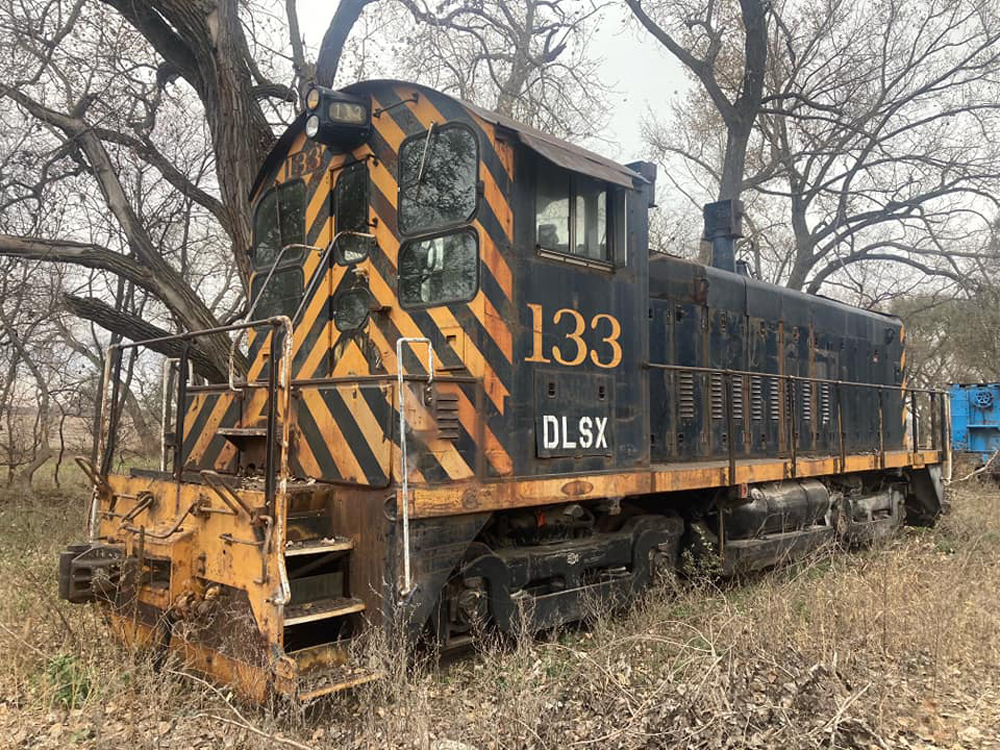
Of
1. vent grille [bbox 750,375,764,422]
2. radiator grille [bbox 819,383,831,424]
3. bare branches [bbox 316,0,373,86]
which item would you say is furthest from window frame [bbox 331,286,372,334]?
bare branches [bbox 316,0,373,86]

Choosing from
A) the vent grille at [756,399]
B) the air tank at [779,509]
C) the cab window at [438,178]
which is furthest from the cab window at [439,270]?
the vent grille at [756,399]

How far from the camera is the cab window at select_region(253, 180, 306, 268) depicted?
5.82m

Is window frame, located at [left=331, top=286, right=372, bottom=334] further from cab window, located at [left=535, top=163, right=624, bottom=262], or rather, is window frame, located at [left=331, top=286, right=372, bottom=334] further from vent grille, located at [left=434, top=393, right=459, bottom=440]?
cab window, located at [left=535, top=163, right=624, bottom=262]

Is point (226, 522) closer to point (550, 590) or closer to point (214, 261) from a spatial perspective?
point (550, 590)

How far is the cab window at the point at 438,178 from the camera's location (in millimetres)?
4809

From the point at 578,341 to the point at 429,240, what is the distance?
1.17m

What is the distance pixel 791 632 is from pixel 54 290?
10999mm

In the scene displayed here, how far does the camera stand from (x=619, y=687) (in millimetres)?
4012

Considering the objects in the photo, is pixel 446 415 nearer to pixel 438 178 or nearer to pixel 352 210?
pixel 438 178

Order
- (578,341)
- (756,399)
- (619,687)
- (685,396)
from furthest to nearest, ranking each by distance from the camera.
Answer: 1. (756,399)
2. (685,396)
3. (578,341)
4. (619,687)

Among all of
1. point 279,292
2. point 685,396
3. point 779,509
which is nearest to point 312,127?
point 279,292

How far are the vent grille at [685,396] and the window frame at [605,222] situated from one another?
1.74 meters

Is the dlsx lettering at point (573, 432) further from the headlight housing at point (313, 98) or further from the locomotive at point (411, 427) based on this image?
the headlight housing at point (313, 98)

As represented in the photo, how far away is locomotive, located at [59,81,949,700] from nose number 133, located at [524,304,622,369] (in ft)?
0.06
